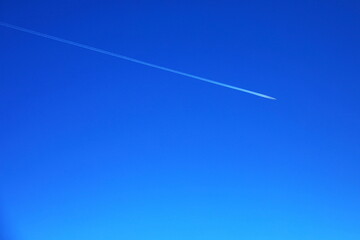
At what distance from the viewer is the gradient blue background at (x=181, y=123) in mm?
1071

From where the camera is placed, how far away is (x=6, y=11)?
117 centimetres

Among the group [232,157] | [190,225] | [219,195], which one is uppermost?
[232,157]

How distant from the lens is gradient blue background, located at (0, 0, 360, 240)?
1.07 m

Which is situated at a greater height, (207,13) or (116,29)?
(207,13)

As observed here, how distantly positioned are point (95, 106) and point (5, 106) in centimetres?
27

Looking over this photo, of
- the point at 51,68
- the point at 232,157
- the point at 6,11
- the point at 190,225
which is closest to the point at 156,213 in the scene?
the point at 190,225

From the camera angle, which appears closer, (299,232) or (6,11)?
(299,232)

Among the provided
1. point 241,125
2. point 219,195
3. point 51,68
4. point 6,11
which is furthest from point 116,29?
point 219,195

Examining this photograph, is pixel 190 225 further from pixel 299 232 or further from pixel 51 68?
pixel 51 68

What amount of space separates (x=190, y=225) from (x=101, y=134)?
1.19 feet

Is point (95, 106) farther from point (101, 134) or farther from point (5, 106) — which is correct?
point (5, 106)

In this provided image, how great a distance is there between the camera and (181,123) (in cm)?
111

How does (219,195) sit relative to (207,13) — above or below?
below

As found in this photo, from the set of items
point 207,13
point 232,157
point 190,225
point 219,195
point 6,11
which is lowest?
point 190,225
